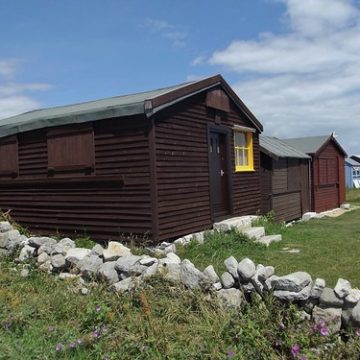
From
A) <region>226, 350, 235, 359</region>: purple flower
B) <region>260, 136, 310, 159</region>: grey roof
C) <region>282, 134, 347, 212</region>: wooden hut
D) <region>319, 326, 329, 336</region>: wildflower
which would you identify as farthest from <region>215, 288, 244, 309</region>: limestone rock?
<region>282, 134, 347, 212</region>: wooden hut

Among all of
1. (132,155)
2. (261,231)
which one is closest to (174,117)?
(132,155)

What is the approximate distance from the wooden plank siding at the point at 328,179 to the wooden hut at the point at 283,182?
70 cm

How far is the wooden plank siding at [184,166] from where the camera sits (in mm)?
8789

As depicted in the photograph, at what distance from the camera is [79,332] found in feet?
16.5

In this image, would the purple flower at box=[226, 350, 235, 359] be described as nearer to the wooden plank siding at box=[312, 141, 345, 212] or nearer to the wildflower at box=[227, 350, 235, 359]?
the wildflower at box=[227, 350, 235, 359]

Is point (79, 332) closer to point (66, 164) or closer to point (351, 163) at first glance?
point (66, 164)

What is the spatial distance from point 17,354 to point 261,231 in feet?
23.4

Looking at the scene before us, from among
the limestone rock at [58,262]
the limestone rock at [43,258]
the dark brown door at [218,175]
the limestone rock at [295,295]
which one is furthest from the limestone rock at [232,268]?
the dark brown door at [218,175]

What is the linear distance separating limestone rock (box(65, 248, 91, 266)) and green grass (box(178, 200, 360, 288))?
1906 mm

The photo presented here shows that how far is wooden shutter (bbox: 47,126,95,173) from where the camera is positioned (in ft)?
30.8

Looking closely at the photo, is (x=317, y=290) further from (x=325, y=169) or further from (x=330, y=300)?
(x=325, y=169)

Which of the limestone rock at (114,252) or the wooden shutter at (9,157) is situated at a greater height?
the wooden shutter at (9,157)

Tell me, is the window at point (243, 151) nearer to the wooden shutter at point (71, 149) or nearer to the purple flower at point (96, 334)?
the wooden shutter at point (71, 149)

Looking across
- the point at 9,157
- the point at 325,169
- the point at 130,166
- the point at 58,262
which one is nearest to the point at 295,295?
the point at 58,262
